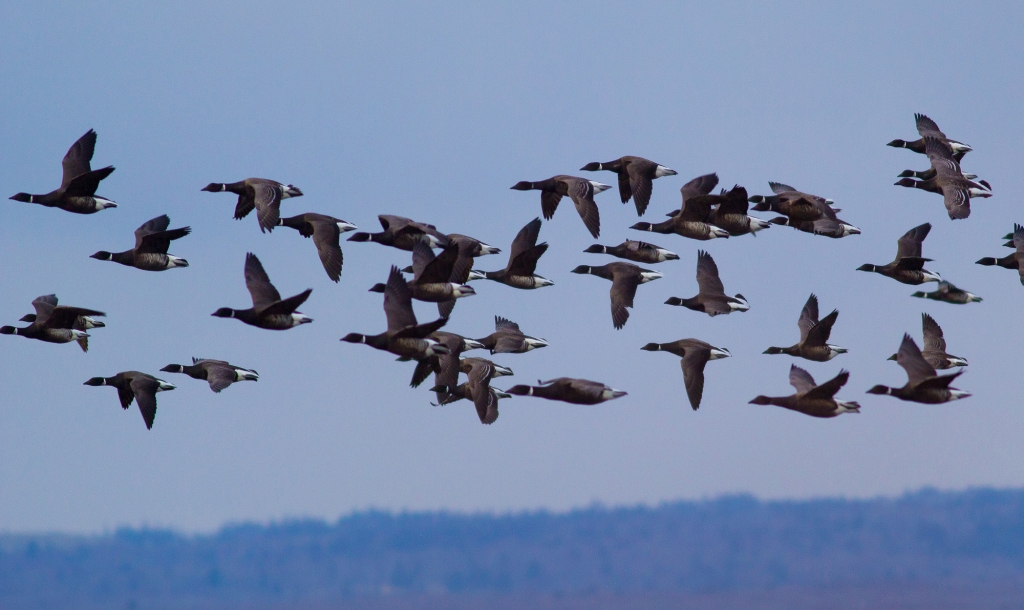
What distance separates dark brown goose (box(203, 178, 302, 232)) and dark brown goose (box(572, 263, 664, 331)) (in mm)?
9229

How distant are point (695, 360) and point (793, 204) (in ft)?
16.9

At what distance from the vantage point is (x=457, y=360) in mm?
32094

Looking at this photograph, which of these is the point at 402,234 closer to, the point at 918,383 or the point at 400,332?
the point at 400,332

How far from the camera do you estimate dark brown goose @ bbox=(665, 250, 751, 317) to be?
3675 centimetres

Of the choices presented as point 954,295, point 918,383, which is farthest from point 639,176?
point 918,383

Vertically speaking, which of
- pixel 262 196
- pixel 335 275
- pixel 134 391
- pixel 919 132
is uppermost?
pixel 919 132

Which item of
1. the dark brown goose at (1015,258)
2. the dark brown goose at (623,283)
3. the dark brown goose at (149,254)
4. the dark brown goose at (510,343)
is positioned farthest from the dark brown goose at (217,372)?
the dark brown goose at (1015,258)

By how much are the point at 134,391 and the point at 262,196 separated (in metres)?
6.40

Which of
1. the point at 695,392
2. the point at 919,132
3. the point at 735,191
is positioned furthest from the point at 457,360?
the point at 919,132

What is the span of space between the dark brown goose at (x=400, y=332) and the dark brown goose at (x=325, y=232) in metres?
3.32

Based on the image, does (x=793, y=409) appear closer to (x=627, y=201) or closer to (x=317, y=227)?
(x=627, y=201)

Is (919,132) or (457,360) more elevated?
(919,132)

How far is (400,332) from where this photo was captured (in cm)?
2950

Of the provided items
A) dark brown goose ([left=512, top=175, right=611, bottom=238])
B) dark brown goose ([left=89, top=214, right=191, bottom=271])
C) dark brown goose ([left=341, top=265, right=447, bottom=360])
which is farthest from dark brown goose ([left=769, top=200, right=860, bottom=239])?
→ dark brown goose ([left=89, top=214, right=191, bottom=271])
